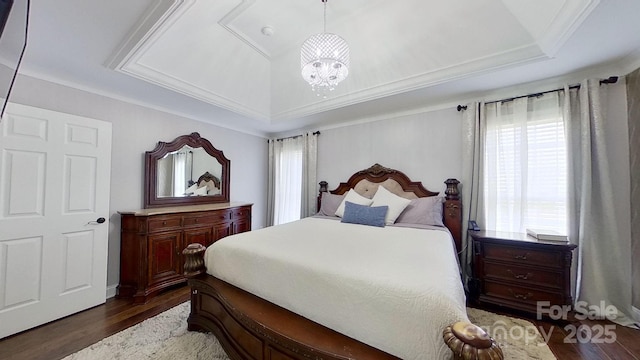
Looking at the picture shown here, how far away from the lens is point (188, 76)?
273 cm

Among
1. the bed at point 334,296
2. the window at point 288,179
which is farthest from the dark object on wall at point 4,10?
the window at point 288,179

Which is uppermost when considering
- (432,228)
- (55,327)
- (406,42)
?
(406,42)

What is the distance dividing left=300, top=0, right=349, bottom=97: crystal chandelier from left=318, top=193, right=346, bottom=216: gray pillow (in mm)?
1923

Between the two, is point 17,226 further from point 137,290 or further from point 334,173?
point 334,173

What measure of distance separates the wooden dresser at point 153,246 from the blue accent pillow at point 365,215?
198cm

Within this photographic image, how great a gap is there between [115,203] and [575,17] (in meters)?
4.70

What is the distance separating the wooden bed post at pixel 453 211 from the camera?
2.82 metres

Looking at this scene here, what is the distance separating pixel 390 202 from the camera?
9.89 feet

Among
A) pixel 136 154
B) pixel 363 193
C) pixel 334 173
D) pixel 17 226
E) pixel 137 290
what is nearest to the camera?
pixel 17 226

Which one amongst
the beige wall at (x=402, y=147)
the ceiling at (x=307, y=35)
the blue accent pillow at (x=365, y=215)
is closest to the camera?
the ceiling at (x=307, y=35)

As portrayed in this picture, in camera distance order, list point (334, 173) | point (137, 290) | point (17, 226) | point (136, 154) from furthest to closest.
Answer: point (334, 173) < point (136, 154) < point (137, 290) < point (17, 226)

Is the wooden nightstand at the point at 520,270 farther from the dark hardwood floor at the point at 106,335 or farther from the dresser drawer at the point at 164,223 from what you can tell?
the dresser drawer at the point at 164,223

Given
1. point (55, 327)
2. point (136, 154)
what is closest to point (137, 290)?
point (55, 327)

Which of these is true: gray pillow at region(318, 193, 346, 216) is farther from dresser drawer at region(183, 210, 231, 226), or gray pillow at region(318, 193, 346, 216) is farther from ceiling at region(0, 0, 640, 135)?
dresser drawer at region(183, 210, 231, 226)
